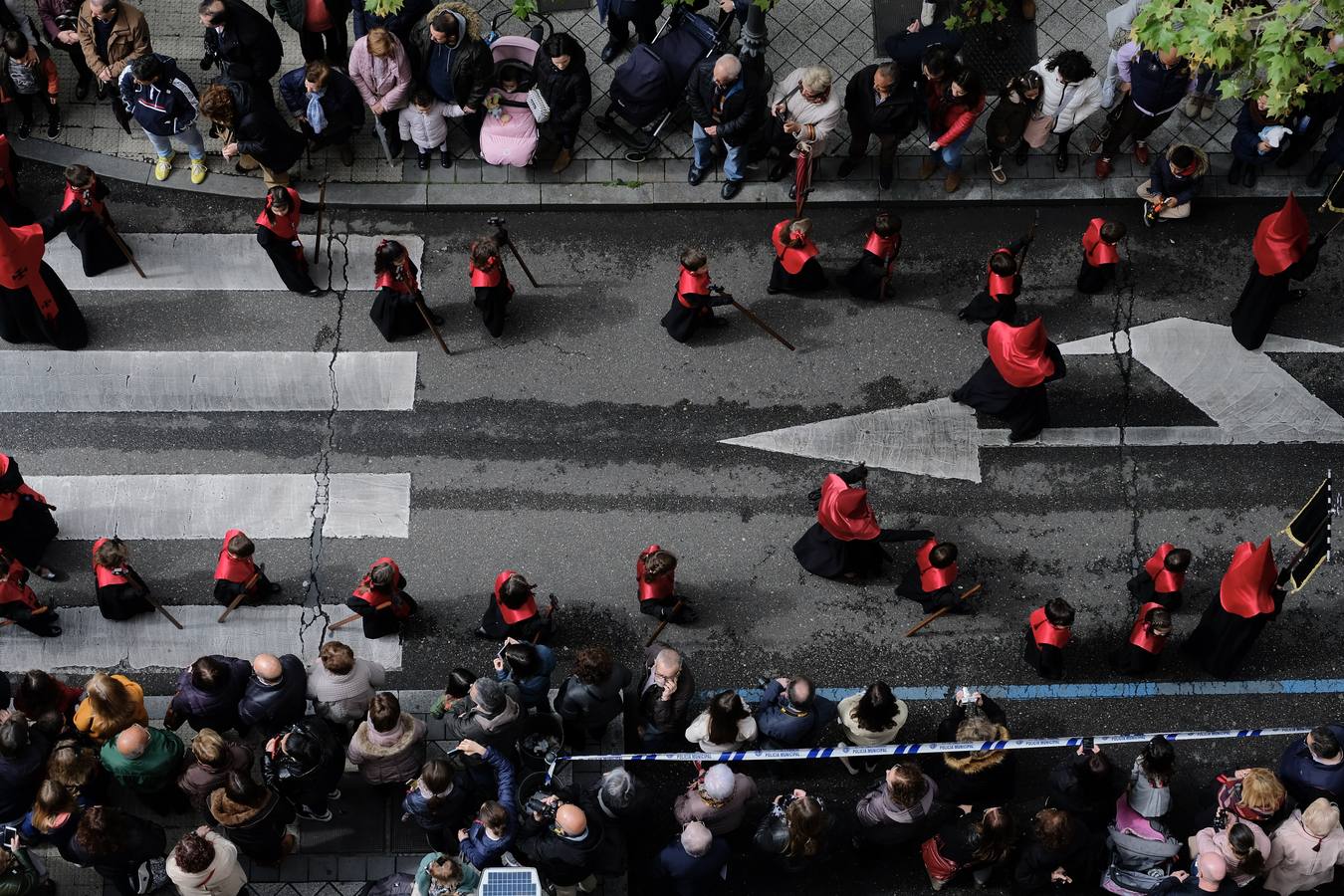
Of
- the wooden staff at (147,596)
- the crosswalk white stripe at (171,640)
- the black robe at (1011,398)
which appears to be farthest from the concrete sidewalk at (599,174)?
the crosswalk white stripe at (171,640)

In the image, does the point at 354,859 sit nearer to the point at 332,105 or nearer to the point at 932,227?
the point at 332,105

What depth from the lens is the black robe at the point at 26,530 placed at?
1214 cm

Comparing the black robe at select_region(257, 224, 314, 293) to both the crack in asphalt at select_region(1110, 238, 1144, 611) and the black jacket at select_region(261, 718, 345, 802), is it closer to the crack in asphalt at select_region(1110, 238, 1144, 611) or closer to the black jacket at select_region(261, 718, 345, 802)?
the black jacket at select_region(261, 718, 345, 802)

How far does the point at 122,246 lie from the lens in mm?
13836

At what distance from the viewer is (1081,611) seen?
12867 mm

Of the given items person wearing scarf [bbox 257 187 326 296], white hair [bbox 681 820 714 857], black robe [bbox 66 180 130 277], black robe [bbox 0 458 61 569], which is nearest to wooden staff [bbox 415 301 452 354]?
person wearing scarf [bbox 257 187 326 296]

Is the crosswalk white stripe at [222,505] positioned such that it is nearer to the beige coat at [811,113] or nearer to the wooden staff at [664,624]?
the wooden staff at [664,624]

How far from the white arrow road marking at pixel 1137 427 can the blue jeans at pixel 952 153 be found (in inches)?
80.1

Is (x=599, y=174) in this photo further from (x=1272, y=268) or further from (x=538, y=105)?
(x=1272, y=268)

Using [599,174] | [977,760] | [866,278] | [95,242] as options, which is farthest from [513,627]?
[95,242]

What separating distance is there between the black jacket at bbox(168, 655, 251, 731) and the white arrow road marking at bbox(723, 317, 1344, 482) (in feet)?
15.2

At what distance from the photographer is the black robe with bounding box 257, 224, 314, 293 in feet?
43.8

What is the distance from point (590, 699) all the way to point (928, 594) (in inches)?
120

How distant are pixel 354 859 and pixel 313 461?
3491 mm
